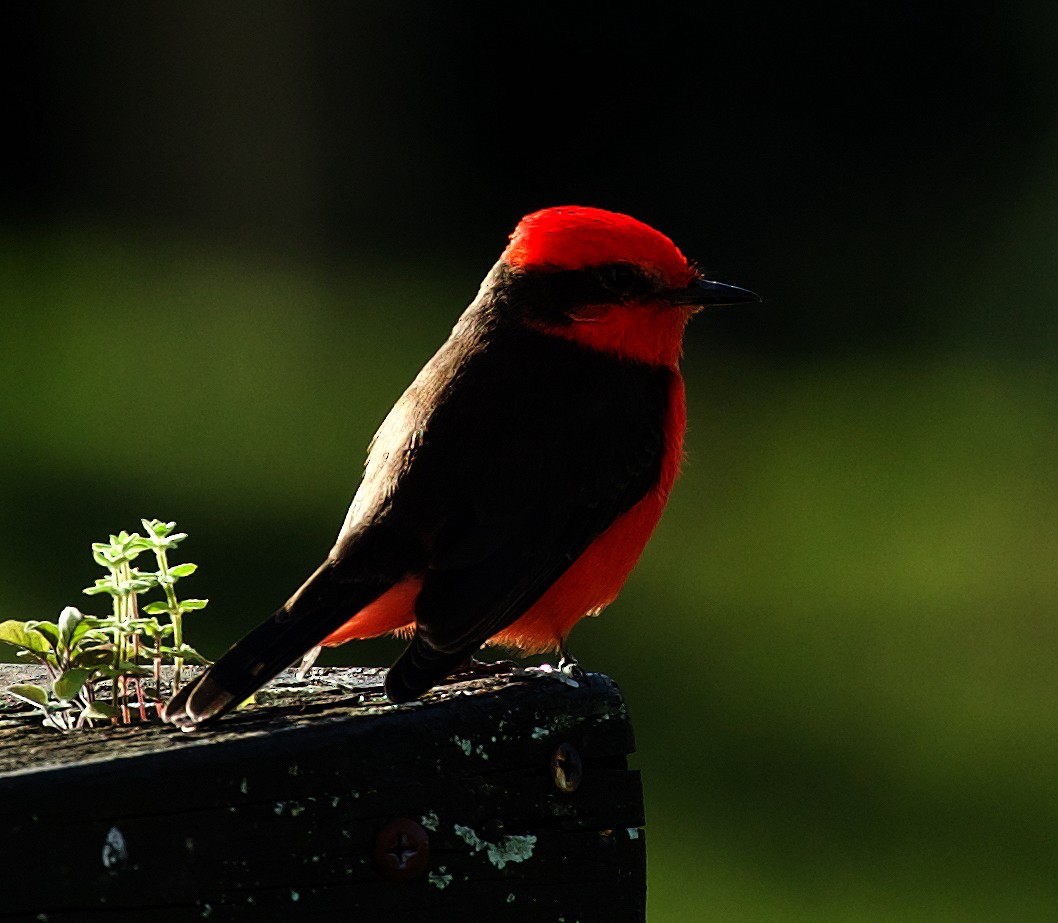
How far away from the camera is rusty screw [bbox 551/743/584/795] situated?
2561 millimetres

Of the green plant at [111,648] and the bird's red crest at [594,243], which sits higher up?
the bird's red crest at [594,243]

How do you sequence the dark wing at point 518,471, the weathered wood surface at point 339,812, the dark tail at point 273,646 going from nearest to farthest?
the weathered wood surface at point 339,812 → the dark tail at point 273,646 → the dark wing at point 518,471

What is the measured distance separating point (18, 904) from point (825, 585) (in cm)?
675

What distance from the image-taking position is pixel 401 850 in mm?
2408

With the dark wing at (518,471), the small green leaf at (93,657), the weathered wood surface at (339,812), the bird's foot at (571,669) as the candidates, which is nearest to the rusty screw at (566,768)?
the weathered wood surface at (339,812)

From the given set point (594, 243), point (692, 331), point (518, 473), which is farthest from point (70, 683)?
point (692, 331)

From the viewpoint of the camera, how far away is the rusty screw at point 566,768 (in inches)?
101

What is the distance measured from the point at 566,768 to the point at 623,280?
1.52 meters

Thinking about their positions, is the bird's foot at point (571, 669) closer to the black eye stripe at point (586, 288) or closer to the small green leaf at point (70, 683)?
the small green leaf at point (70, 683)

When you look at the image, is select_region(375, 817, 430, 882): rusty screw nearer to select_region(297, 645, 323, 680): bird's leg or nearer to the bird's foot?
the bird's foot

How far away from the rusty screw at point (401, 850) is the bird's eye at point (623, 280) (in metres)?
1.69

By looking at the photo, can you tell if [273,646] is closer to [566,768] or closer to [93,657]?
[93,657]

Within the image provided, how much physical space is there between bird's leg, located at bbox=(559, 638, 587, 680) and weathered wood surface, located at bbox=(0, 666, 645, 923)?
0.10 feet

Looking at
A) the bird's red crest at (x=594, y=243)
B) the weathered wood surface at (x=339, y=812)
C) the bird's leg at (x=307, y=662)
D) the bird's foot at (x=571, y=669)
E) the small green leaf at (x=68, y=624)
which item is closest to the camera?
the weathered wood surface at (x=339, y=812)
